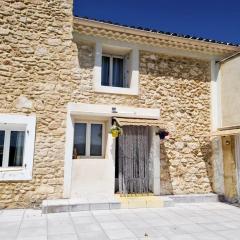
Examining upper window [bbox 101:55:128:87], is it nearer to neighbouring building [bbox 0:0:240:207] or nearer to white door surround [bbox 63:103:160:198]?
neighbouring building [bbox 0:0:240:207]

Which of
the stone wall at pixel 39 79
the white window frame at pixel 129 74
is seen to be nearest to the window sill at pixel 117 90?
the white window frame at pixel 129 74

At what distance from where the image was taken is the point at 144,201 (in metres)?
12.6

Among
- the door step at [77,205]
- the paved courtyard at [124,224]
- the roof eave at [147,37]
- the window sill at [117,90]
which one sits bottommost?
the paved courtyard at [124,224]

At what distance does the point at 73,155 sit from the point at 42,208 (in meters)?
2.97

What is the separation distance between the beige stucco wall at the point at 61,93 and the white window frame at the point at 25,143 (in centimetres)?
26

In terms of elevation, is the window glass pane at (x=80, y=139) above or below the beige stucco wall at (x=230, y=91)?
below

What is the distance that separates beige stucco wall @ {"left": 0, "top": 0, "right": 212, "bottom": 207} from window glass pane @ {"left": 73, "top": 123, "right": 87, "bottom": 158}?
100 centimetres

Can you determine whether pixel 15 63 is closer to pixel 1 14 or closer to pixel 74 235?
pixel 1 14

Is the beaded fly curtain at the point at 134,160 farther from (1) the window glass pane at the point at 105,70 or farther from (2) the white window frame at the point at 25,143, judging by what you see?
(2) the white window frame at the point at 25,143

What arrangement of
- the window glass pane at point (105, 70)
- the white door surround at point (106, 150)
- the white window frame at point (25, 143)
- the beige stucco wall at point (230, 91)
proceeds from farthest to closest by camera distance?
the window glass pane at point (105, 70)
the beige stucco wall at point (230, 91)
the white door surround at point (106, 150)
the white window frame at point (25, 143)

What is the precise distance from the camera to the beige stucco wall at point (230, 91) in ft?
46.5

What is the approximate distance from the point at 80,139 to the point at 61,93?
8.12 feet

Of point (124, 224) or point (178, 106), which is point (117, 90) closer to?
point (178, 106)

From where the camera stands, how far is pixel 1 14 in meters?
12.5
